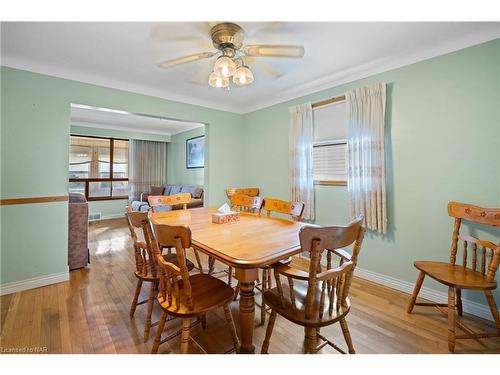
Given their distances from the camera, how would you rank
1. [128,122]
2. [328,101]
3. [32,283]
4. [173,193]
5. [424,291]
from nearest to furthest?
[424,291] → [32,283] → [328,101] → [128,122] → [173,193]

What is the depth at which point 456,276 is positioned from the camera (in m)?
1.62

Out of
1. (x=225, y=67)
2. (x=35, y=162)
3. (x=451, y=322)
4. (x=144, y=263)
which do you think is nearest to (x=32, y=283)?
(x=35, y=162)

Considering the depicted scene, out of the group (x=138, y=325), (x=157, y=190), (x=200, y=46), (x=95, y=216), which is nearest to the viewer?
(x=138, y=325)

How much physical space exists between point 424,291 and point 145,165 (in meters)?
6.54

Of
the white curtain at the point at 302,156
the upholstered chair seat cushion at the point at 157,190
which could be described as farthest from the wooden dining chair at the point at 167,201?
the upholstered chair seat cushion at the point at 157,190

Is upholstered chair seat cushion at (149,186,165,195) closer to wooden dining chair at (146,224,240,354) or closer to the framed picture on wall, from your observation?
the framed picture on wall

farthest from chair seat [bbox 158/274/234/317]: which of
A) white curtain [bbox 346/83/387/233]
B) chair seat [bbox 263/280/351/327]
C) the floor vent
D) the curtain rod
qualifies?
the floor vent

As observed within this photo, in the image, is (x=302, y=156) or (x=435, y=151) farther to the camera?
(x=302, y=156)

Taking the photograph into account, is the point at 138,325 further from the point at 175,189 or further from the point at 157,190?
the point at 157,190

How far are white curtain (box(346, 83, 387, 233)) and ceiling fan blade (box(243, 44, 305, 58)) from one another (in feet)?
3.91

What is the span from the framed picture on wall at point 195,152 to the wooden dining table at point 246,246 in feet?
12.4

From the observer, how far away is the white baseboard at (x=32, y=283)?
2.19m

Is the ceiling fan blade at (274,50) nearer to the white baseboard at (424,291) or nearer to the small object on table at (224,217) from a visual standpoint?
the small object on table at (224,217)
